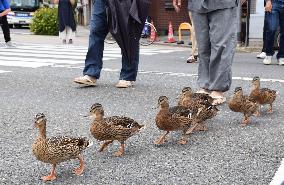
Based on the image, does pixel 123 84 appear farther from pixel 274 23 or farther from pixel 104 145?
pixel 274 23

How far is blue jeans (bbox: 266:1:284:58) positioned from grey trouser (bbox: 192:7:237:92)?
4301mm

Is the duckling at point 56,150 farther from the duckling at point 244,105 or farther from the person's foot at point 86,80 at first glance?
the person's foot at point 86,80

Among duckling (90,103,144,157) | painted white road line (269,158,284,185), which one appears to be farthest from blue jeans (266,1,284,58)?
painted white road line (269,158,284,185)

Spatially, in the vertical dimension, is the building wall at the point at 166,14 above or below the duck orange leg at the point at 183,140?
above

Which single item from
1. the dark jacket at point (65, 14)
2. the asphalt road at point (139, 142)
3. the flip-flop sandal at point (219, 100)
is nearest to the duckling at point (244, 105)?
the asphalt road at point (139, 142)

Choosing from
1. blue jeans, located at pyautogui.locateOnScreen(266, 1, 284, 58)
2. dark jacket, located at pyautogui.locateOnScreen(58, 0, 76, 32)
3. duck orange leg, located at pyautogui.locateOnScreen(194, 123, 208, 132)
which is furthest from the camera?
dark jacket, located at pyautogui.locateOnScreen(58, 0, 76, 32)

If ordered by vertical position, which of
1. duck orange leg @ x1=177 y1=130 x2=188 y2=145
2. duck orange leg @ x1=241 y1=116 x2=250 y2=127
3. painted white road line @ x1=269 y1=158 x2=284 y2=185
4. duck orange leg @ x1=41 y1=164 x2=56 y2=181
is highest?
duck orange leg @ x1=241 y1=116 x2=250 y2=127

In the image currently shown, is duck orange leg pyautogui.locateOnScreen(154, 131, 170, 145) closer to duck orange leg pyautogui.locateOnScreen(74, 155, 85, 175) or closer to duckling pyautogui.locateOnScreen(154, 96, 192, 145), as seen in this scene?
duckling pyautogui.locateOnScreen(154, 96, 192, 145)

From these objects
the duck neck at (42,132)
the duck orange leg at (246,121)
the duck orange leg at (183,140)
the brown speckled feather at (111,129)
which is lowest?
the duck orange leg at (183,140)

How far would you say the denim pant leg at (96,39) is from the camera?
6.25m

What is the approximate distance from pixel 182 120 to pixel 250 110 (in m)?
0.87

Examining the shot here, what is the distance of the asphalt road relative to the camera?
313 centimetres

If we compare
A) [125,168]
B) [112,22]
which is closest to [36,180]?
A: [125,168]

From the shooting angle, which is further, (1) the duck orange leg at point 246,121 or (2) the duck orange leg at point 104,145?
(1) the duck orange leg at point 246,121
